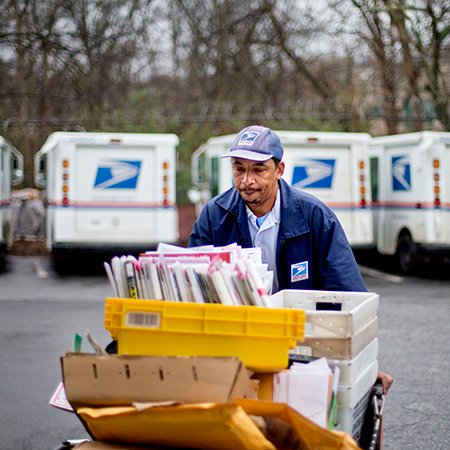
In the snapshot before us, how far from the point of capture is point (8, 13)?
2366 centimetres

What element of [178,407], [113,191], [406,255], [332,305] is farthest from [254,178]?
[406,255]

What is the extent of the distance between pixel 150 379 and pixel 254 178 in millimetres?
1526

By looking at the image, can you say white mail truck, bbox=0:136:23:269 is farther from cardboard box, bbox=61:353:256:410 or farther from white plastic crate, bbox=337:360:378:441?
cardboard box, bbox=61:353:256:410

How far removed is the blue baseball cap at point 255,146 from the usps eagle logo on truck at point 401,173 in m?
14.0

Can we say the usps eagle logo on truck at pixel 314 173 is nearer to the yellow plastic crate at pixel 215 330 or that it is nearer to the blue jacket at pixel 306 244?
the blue jacket at pixel 306 244

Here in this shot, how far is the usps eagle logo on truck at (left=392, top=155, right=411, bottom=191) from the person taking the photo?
60.1ft

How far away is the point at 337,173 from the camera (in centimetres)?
1812

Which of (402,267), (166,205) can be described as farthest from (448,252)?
(166,205)

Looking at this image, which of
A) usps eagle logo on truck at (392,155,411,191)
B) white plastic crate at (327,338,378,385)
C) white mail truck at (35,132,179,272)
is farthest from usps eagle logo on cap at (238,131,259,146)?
usps eagle logo on truck at (392,155,411,191)

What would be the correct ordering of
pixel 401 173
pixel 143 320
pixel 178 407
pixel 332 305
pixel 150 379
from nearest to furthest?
pixel 178 407 < pixel 150 379 < pixel 143 320 < pixel 332 305 < pixel 401 173

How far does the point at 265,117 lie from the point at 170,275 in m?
21.9

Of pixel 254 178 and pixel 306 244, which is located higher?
pixel 254 178

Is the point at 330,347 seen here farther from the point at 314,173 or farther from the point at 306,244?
the point at 314,173

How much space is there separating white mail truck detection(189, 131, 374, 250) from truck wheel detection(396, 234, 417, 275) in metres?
0.68
